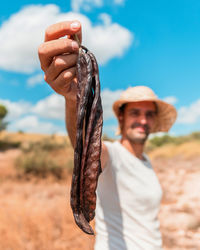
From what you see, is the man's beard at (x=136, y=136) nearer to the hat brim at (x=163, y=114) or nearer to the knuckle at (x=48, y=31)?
the hat brim at (x=163, y=114)

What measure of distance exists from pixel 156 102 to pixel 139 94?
0.54 m

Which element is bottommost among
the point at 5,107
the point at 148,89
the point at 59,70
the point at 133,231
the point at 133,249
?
the point at 133,249

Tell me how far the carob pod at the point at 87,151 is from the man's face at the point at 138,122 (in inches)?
82.5

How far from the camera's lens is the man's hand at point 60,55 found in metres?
1.27

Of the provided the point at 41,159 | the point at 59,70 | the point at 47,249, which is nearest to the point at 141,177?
the point at 59,70

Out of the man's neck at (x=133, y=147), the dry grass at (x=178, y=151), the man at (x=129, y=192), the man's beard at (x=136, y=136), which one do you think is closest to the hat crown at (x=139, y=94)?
the man at (x=129, y=192)

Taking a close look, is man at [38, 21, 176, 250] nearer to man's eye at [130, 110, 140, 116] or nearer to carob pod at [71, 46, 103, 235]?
man's eye at [130, 110, 140, 116]

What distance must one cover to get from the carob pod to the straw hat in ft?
6.46

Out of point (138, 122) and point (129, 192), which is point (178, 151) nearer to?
point (138, 122)

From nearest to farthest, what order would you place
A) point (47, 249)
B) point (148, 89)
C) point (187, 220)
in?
point (148, 89) < point (47, 249) < point (187, 220)

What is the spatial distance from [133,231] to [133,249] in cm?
17

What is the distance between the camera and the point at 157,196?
2.79 metres

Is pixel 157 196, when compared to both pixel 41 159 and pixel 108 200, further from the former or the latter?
pixel 41 159

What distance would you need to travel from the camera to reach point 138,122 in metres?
3.21
